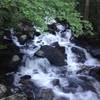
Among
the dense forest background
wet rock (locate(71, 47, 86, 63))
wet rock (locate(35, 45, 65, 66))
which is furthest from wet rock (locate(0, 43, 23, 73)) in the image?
wet rock (locate(71, 47, 86, 63))

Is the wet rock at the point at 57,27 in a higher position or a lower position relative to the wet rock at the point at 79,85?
higher

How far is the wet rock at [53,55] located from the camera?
13922 millimetres

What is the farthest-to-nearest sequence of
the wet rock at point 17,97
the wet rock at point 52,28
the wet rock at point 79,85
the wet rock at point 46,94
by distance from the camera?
the wet rock at point 52,28 → the wet rock at point 79,85 → the wet rock at point 46,94 → the wet rock at point 17,97

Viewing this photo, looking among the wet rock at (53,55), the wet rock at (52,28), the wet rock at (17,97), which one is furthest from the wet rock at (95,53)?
the wet rock at (17,97)

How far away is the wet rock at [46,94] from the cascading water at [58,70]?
0.61ft

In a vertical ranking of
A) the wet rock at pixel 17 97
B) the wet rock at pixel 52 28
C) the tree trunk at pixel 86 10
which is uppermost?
the tree trunk at pixel 86 10

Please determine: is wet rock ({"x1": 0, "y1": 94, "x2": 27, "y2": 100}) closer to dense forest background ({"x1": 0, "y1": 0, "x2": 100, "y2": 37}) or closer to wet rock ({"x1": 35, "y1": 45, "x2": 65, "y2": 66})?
dense forest background ({"x1": 0, "y1": 0, "x2": 100, "y2": 37})

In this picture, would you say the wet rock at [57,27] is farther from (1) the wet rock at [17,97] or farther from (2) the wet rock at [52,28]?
(1) the wet rock at [17,97]

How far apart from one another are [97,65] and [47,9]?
249 inches

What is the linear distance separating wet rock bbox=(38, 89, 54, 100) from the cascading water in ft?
0.61

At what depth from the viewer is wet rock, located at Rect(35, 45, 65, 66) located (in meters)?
13.9

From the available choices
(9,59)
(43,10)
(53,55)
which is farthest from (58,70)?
(43,10)

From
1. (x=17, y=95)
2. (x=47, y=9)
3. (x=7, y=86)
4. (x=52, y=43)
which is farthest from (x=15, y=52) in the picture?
(x=47, y=9)

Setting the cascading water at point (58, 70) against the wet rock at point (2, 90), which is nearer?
the wet rock at point (2, 90)
